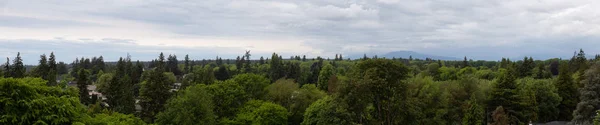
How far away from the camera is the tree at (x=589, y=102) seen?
3183 cm

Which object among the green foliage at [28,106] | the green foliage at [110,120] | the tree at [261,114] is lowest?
the tree at [261,114]

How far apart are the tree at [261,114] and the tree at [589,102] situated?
23.6m

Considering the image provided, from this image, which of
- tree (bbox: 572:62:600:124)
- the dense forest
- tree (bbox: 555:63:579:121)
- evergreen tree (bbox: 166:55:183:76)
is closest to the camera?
the dense forest

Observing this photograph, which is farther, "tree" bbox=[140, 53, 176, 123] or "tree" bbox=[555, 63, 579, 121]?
"tree" bbox=[555, 63, 579, 121]

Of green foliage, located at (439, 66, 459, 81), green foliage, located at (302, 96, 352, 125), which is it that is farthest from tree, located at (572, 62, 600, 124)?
green foliage, located at (439, 66, 459, 81)

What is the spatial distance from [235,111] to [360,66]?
1327 centimetres

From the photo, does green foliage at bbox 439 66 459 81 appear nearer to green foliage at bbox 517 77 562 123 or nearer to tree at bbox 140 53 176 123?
green foliage at bbox 517 77 562 123

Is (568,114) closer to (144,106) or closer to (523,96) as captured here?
(523,96)

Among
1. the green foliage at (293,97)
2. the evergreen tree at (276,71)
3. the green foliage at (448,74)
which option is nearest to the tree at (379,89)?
the green foliage at (293,97)

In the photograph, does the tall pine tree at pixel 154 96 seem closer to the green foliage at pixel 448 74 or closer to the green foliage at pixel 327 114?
the green foliage at pixel 327 114

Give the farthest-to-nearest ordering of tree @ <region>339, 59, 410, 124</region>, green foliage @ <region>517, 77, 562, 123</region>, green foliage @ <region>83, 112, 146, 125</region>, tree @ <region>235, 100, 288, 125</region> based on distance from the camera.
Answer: green foliage @ <region>517, 77, 562, 123</region>, tree @ <region>235, 100, 288, 125</region>, tree @ <region>339, 59, 410, 124</region>, green foliage @ <region>83, 112, 146, 125</region>

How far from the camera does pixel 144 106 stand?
1572 inches

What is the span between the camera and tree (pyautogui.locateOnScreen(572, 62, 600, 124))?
3183cm

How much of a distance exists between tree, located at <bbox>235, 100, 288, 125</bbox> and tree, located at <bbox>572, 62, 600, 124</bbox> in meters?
23.6
